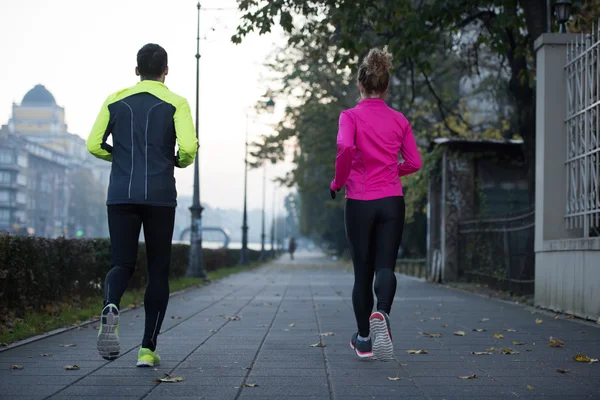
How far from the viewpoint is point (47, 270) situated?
9820mm

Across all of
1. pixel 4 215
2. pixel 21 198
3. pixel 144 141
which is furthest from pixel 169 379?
pixel 21 198

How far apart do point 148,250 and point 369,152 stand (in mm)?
1637

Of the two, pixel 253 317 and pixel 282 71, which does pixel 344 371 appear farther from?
pixel 282 71

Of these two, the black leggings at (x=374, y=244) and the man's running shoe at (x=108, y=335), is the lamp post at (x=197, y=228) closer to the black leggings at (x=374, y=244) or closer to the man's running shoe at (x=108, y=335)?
the black leggings at (x=374, y=244)

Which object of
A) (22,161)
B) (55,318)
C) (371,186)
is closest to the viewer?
(371,186)

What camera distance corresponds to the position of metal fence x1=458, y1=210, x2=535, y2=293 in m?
14.0

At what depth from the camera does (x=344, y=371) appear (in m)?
5.70

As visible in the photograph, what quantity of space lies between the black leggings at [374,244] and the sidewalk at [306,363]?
1.51 ft

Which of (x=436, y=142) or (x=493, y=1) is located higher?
(x=493, y=1)

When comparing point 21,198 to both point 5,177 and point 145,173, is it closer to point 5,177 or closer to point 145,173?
point 5,177

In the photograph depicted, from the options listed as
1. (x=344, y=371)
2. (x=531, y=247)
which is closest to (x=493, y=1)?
(x=531, y=247)

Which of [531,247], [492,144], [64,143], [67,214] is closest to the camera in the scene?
[531,247]

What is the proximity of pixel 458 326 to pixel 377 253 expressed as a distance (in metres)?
3.47

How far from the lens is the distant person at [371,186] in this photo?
5945 mm
